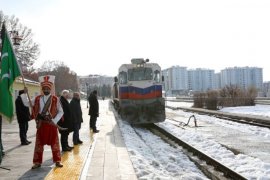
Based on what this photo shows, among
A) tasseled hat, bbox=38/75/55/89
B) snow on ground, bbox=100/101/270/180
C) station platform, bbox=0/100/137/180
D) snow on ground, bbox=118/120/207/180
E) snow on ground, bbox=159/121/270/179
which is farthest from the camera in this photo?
snow on ground, bbox=159/121/270/179

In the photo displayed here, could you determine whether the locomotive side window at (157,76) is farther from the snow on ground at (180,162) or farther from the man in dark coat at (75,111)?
the man in dark coat at (75,111)

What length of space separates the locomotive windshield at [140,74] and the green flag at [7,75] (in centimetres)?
1395

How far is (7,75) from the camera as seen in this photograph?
31.6 ft

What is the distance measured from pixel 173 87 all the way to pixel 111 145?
18549 centimetres

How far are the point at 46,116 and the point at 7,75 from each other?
5.03 feet

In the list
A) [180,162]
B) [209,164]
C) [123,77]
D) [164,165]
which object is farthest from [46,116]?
[123,77]

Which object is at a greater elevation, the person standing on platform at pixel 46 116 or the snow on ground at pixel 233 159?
the person standing on platform at pixel 46 116

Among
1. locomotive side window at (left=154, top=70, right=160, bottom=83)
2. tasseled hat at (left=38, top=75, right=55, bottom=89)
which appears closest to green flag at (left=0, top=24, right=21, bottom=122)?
tasseled hat at (left=38, top=75, right=55, bottom=89)

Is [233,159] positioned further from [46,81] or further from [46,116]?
[46,81]

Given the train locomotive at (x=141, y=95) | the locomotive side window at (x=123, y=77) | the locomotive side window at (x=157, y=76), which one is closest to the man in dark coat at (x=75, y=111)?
the train locomotive at (x=141, y=95)

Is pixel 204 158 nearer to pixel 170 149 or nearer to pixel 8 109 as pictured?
pixel 170 149

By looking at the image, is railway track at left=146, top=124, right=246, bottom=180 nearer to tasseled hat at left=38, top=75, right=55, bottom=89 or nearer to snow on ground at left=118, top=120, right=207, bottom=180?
snow on ground at left=118, top=120, right=207, bottom=180

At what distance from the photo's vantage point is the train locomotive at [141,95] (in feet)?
73.8

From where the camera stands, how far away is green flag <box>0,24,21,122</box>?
9.63m
